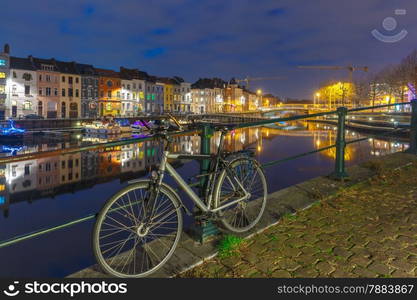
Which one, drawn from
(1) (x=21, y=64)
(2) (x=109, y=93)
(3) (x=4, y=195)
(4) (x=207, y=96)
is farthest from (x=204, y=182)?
(4) (x=207, y=96)

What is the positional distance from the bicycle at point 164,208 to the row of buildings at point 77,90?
122 feet

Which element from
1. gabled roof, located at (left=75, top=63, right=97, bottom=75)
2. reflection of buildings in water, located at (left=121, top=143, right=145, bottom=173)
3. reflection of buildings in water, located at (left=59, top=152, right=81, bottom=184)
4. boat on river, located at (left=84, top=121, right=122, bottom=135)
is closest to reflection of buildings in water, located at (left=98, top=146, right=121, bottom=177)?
reflection of buildings in water, located at (left=121, top=143, right=145, bottom=173)

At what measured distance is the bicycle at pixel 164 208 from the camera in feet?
8.89

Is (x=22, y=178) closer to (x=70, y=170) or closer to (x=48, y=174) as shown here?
(x=48, y=174)

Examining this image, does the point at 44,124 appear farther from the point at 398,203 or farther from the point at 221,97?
the point at 221,97

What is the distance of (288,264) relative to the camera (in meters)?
2.97

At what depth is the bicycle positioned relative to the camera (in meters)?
2.71

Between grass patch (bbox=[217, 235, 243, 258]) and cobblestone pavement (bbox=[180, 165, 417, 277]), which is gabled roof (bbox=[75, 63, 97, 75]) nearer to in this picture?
cobblestone pavement (bbox=[180, 165, 417, 277])

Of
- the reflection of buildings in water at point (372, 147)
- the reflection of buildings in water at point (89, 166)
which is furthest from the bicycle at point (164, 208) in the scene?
the reflection of buildings in water at point (89, 166)

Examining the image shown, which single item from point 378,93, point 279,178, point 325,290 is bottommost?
point 279,178

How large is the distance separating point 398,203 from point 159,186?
3850 millimetres

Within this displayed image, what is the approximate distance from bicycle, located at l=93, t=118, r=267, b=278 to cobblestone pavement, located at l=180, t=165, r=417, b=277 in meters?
0.38

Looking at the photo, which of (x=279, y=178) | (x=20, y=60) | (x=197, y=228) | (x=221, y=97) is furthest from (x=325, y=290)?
(x=221, y=97)

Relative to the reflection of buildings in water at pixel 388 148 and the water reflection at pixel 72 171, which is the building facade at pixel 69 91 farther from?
the reflection of buildings in water at pixel 388 148
